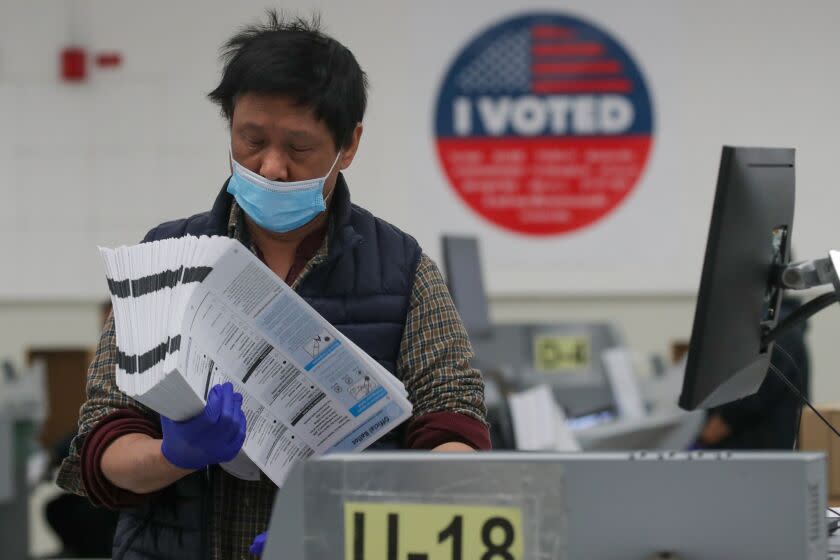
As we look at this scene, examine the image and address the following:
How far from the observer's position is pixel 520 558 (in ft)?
3.25

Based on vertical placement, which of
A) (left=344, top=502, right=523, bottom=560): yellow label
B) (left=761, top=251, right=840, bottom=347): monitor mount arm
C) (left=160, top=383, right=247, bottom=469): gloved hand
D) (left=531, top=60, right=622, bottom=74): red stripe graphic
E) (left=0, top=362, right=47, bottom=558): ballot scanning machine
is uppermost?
(left=531, top=60, right=622, bottom=74): red stripe graphic

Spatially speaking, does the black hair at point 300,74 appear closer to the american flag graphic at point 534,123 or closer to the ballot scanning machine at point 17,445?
the ballot scanning machine at point 17,445

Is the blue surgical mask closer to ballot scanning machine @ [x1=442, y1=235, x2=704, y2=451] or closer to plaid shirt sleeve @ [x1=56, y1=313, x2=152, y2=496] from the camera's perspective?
plaid shirt sleeve @ [x1=56, y1=313, x2=152, y2=496]

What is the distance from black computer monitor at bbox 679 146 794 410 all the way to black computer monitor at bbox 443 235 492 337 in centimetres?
226

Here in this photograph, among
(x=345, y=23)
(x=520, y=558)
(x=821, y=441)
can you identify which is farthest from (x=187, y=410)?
(x=345, y=23)

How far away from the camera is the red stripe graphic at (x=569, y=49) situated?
634 centimetres

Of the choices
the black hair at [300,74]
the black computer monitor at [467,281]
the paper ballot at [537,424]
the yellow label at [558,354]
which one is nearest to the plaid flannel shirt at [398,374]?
the black hair at [300,74]

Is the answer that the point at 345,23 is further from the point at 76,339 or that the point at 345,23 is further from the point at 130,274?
the point at 130,274

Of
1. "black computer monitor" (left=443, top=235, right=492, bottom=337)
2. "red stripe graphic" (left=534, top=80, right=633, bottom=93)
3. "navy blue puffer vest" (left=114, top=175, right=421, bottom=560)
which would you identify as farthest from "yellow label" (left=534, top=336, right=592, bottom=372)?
"navy blue puffer vest" (left=114, top=175, right=421, bottom=560)

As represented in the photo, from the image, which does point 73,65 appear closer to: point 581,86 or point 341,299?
point 581,86

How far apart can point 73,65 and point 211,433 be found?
5383mm

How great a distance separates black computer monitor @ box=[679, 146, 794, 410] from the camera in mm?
1312

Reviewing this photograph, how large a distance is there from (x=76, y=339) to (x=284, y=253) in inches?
198

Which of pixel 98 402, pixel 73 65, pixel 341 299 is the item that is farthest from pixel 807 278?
pixel 73 65
